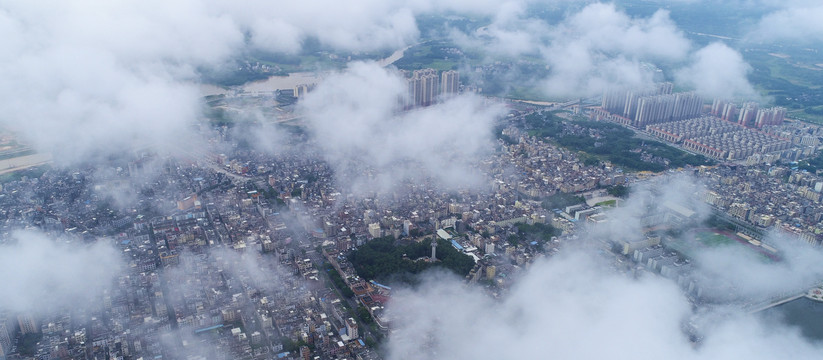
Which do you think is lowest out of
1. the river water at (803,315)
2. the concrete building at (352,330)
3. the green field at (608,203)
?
the river water at (803,315)

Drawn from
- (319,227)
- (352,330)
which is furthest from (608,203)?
(352,330)

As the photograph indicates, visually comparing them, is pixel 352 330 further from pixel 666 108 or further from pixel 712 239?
pixel 666 108

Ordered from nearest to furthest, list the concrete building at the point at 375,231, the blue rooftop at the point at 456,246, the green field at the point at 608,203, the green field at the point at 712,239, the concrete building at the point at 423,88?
the blue rooftop at the point at 456,246
the concrete building at the point at 375,231
the green field at the point at 712,239
the green field at the point at 608,203
the concrete building at the point at 423,88

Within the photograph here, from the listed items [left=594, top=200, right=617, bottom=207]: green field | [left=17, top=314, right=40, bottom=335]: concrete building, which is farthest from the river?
[left=17, top=314, right=40, bottom=335]: concrete building

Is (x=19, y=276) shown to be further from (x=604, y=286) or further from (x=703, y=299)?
(x=703, y=299)

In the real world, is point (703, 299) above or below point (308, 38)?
below

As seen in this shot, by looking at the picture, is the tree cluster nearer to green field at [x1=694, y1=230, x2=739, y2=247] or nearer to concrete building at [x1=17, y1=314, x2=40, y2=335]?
concrete building at [x1=17, y1=314, x2=40, y2=335]

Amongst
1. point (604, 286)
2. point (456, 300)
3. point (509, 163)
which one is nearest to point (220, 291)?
point (456, 300)

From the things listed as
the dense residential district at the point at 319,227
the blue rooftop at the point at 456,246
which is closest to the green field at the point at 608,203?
the dense residential district at the point at 319,227

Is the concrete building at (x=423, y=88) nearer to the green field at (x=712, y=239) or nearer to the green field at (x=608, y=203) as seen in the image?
the green field at (x=608, y=203)
